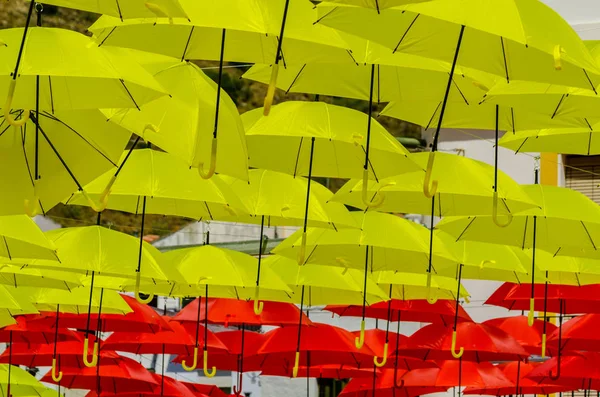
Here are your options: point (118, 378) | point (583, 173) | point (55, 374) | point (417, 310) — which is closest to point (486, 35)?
point (55, 374)

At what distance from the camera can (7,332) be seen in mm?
16422

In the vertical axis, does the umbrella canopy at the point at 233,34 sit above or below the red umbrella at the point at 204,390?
above

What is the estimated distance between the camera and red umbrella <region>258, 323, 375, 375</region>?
15516 millimetres

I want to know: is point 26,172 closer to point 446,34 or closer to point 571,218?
point 446,34

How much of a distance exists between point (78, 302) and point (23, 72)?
799 cm

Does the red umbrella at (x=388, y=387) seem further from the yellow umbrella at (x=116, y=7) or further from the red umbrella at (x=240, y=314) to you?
the yellow umbrella at (x=116, y=7)

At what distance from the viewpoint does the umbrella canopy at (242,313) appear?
15.6 m

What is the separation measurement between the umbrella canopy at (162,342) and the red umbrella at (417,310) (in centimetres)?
196

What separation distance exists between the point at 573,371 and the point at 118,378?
18.0ft

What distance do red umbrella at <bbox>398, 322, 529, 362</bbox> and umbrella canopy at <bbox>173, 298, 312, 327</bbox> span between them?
1.32m

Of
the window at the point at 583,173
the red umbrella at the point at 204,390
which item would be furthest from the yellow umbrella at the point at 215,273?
the window at the point at 583,173

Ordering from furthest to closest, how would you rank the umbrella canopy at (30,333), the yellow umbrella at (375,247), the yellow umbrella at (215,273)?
the umbrella canopy at (30,333) < the yellow umbrella at (215,273) < the yellow umbrella at (375,247)

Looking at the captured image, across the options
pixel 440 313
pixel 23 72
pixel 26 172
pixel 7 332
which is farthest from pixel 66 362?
pixel 23 72

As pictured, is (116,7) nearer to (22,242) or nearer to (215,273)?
(22,242)
